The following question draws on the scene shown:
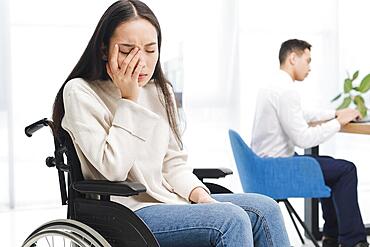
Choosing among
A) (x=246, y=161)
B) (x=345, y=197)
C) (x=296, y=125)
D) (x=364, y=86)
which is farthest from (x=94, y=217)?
(x=364, y=86)

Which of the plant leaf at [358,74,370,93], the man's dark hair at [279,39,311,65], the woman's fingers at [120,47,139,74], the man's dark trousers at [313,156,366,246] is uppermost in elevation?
the woman's fingers at [120,47,139,74]

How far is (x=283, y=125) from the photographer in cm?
335

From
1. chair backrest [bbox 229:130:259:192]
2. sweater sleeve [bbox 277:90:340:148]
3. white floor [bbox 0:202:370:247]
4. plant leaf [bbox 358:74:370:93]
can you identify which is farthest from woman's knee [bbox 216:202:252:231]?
plant leaf [bbox 358:74:370:93]

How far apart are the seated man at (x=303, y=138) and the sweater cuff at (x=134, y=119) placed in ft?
5.21

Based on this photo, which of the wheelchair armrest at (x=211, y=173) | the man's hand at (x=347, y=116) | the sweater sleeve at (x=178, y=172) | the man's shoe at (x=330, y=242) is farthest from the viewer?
the man's shoe at (x=330, y=242)

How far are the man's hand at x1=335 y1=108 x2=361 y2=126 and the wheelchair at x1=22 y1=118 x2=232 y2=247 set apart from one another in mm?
1849

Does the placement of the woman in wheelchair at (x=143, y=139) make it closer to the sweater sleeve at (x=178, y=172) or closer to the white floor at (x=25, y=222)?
the sweater sleeve at (x=178, y=172)

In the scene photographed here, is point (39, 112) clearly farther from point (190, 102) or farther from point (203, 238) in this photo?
point (203, 238)

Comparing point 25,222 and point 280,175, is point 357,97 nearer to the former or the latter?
point 280,175

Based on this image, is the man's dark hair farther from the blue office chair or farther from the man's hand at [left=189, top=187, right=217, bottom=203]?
the man's hand at [left=189, top=187, right=217, bottom=203]

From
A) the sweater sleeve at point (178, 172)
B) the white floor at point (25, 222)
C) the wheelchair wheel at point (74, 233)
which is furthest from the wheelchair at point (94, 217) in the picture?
the white floor at point (25, 222)

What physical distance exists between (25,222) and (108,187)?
285cm

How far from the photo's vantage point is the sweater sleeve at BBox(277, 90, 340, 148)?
330cm

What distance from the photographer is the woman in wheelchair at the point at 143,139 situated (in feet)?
5.61
